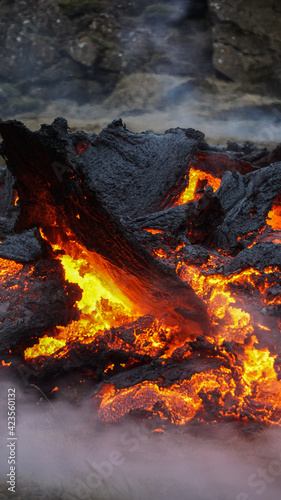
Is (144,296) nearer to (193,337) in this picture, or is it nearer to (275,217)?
(193,337)

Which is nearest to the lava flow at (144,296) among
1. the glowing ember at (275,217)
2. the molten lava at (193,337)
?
the molten lava at (193,337)

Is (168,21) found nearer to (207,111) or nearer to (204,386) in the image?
(207,111)

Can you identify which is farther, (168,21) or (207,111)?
(168,21)

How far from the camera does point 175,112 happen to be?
21.9 ft

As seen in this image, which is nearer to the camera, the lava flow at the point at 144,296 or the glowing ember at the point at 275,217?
the lava flow at the point at 144,296

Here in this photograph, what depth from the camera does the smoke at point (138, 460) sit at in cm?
158

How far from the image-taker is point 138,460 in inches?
65.7

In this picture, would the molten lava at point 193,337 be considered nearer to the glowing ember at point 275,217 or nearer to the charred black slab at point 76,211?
the charred black slab at point 76,211

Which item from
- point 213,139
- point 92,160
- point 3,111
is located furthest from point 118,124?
point 3,111

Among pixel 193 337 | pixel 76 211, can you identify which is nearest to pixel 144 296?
pixel 193 337

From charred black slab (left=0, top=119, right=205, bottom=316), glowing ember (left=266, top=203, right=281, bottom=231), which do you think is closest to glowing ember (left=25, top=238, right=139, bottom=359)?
charred black slab (left=0, top=119, right=205, bottom=316)

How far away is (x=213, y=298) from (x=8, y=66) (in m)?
6.80

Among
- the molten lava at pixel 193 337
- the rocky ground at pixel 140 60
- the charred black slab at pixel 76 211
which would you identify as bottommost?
the molten lava at pixel 193 337

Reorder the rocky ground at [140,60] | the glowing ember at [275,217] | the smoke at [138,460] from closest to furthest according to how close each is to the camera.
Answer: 1. the smoke at [138,460]
2. the glowing ember at [275,217]
3. the rocky ground at [140,60]
